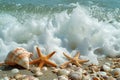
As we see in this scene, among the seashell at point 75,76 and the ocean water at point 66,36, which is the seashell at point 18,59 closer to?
the ocean water at point 66,36

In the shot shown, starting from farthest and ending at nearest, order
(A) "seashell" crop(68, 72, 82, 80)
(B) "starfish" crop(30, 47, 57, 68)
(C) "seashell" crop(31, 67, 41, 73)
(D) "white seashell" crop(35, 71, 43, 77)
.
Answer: (B) "starfish" crop(30, 47, 57, 68) → (C) "seashell" crop(31, 67, 41, 73) → (D) "white seashell" crop(35, 71, 43, 77) → (A) "seashell" crop(68, 72, 82, 80)

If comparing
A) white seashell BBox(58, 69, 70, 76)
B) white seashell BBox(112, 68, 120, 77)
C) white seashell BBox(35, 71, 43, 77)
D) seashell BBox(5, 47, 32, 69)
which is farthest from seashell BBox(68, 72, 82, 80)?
seashell BBox(5, 47, 32, 69)

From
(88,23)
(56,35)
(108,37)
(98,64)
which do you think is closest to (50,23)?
(56,35)

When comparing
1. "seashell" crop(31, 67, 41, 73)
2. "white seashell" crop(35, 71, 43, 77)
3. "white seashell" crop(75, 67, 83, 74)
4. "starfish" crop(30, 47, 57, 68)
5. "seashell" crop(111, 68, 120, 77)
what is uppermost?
"starfish" crop(30, 47, 57, 68)

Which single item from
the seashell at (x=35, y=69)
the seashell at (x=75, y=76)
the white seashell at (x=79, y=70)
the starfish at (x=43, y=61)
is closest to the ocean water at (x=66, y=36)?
the starfish at (x=43, y=61)

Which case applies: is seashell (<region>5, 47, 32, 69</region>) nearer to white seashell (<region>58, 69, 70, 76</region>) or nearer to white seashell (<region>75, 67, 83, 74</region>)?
white seashell (<region>58, 69, 70, 76</region>)

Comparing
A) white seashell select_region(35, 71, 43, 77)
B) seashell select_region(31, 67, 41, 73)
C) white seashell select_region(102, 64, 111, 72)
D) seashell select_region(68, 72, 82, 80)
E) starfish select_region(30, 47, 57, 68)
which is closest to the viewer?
seashell select_region(68, 72, 82, 80)

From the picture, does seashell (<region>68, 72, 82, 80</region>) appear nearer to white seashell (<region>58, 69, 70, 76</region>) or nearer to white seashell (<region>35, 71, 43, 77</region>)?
white seashell (<region>58, 69, 70, 76</region>)

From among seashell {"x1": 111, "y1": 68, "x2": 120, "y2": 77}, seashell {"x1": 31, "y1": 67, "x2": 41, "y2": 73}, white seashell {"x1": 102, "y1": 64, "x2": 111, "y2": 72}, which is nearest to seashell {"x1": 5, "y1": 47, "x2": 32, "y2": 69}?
seashell {"x1": 31, "y1": 67, "x2": 41, "y2": 73}

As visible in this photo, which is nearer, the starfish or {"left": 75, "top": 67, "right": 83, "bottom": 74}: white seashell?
{"left": 75, "top": 67, "right": 83, "bottom": 74}: white seashell

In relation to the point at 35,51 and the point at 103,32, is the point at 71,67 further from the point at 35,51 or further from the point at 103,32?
the point at 103,32

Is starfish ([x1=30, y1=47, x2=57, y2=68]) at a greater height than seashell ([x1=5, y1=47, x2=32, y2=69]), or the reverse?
seashell ([x1=5, y1=47, x2=32, y2=69])
